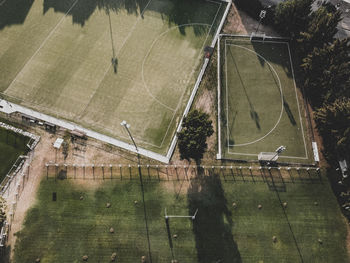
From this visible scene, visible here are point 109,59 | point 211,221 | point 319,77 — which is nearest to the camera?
point 211,221

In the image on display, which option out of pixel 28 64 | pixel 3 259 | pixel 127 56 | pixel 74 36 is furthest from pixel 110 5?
pixel 3 259

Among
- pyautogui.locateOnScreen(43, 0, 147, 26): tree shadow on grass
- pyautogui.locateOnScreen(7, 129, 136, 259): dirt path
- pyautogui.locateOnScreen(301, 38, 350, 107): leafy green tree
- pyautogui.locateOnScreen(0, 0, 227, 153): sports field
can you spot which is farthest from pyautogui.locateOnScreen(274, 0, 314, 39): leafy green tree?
pyautogui.locateOnScreen(7, 129, 136, 259): dirt path

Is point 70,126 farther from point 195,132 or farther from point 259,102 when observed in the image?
point 259,102

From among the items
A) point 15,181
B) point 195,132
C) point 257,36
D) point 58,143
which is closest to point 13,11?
point 58,143

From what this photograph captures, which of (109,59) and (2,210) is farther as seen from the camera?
(109,59)

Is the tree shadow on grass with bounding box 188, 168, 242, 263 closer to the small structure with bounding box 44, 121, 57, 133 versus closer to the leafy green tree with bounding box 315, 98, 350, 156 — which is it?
the leafy green tree with bounding box 315, 98, 350, 156

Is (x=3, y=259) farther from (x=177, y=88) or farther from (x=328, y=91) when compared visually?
(x=328, y=91)
